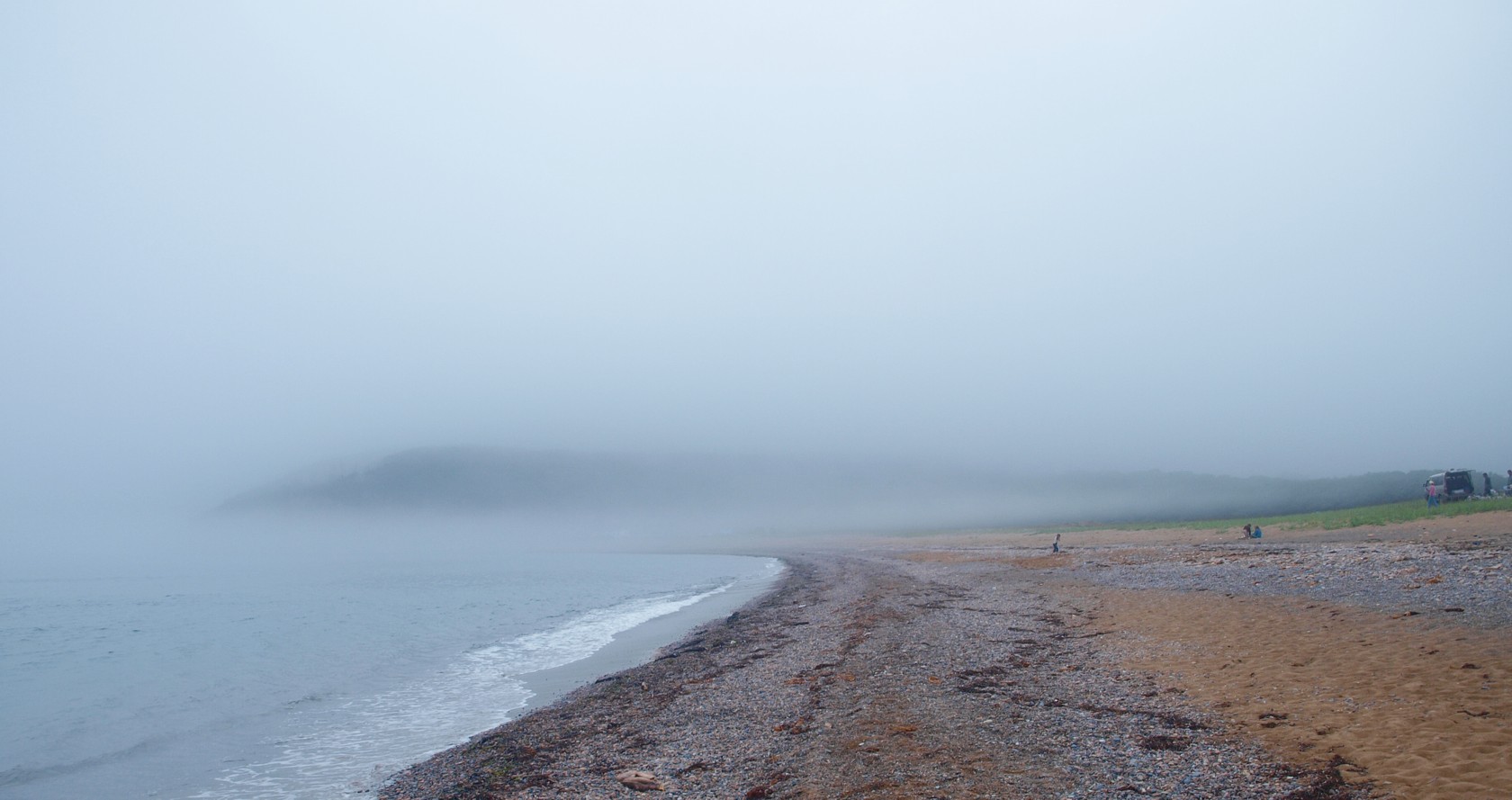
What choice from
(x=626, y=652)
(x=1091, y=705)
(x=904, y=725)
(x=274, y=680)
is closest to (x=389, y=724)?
(x=626, y=652)

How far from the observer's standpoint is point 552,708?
51.5ft

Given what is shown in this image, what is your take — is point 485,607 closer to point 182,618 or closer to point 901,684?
point 182,618

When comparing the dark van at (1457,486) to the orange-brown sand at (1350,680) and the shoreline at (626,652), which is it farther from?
the shoreline at (626,652)

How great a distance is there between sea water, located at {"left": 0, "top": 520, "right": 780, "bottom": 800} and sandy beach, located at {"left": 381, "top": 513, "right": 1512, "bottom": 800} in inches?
134

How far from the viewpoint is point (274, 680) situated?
75.4 ft

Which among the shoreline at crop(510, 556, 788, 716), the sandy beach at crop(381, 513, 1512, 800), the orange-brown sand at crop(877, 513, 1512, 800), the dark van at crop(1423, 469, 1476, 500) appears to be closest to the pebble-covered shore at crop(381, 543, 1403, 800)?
the sandy beach at crop(381, 513, 1512, 800)

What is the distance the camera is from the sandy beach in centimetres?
838

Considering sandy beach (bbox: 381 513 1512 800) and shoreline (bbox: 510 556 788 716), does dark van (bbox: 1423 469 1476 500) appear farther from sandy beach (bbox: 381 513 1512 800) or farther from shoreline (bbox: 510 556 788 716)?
Answer: shoreline (bbox: 510 556 788 716)

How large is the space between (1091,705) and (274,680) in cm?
2359

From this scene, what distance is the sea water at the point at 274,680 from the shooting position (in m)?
13.7

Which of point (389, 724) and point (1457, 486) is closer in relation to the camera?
point (389, 724)

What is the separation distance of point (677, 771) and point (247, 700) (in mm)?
16450

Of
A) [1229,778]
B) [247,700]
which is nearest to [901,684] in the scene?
[1229,778]

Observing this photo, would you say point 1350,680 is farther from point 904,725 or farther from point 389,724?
point 389,724
